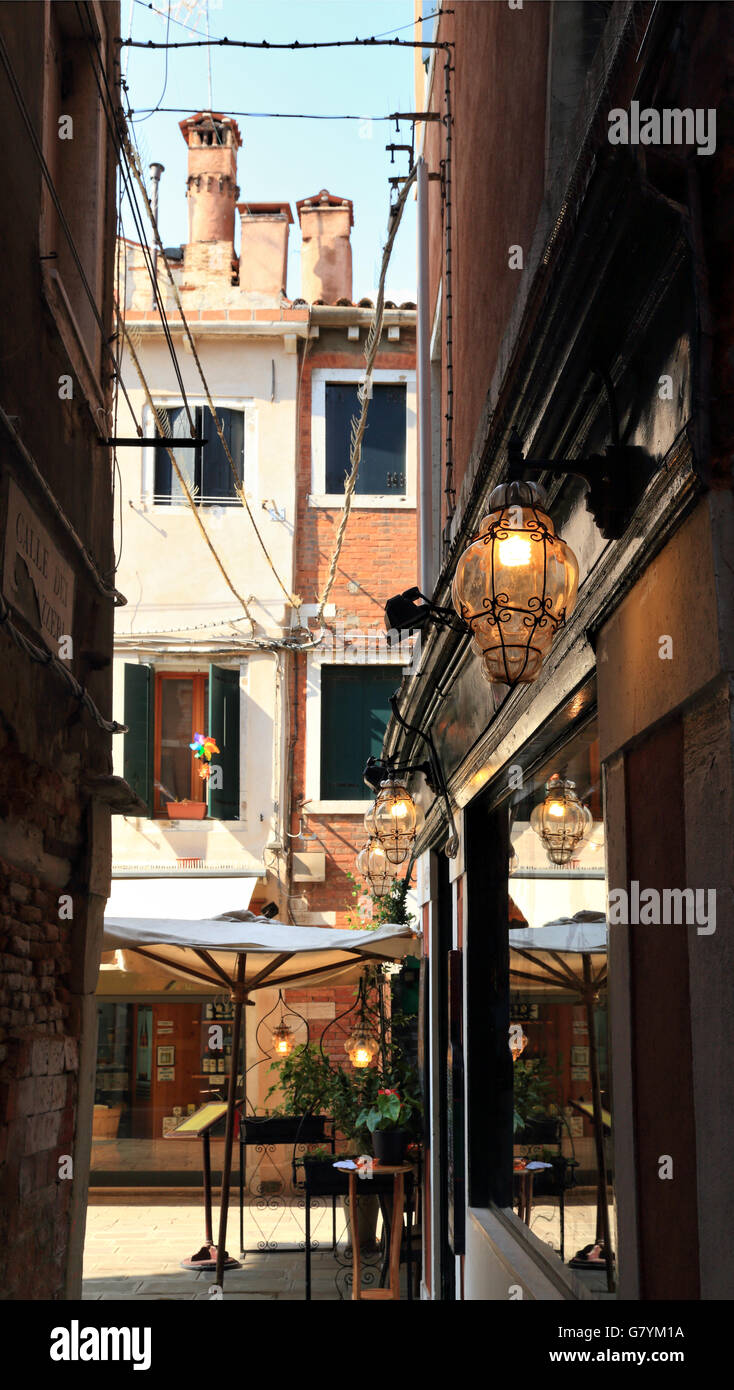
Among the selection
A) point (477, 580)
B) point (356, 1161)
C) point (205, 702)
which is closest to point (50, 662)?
point (477, 580)

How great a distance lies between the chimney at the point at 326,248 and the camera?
56.4 ft

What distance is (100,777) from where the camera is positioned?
725 centimetres

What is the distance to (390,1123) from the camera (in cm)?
909

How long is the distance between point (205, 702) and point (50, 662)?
10.4 metres

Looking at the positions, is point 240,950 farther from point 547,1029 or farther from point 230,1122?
point 547,1029

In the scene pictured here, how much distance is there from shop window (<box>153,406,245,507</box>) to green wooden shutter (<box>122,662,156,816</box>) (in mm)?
2278

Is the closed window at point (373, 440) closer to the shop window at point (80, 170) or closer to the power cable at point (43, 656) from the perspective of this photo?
the shop window at point (80, 170)

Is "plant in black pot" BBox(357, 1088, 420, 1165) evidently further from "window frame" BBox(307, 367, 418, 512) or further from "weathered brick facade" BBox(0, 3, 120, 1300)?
"window frame" BBox(307, 367, 418, 512)

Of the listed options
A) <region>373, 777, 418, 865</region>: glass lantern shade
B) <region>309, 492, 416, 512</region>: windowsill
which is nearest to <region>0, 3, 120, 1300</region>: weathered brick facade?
<region>373, 777, 418, 865</region>: glass lantern shade

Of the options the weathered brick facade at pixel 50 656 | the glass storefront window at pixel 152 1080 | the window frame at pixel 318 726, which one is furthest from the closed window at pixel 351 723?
the weathered brick facade at pixel 50 656

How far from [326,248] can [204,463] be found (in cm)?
342

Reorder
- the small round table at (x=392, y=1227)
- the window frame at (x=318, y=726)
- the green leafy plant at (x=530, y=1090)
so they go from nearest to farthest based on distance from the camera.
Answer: the green leafy plant at (x=530, y=1090), the small round table at (x=392, y=1227), the window frame at (x=318, y=726)

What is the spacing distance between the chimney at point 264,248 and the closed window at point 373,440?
1.54m

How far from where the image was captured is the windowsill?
1661cm
